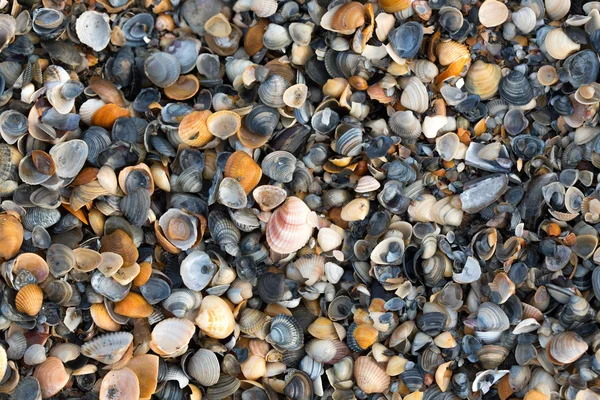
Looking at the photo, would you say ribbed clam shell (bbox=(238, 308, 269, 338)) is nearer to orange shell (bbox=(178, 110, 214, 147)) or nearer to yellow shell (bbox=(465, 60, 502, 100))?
orange shell (bbox=(178, 110, 214, 147))

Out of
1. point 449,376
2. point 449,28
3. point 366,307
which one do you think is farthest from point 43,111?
point 449,376

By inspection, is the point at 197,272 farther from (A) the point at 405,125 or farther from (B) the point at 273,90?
(A) the point at 405,125

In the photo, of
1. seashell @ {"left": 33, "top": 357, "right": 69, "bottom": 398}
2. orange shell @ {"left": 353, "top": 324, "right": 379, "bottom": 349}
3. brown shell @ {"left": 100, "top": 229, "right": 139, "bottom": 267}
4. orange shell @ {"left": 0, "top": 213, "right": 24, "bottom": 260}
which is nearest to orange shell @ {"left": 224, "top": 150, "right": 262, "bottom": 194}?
brown shell @ {"left": 100, "top": 229, "right": 139, "bottom": 267}

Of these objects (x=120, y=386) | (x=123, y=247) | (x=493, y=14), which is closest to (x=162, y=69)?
(x=123, y=247)

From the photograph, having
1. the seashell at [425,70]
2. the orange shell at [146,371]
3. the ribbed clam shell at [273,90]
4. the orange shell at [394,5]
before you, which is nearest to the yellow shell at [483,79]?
the seashell at [425,70]

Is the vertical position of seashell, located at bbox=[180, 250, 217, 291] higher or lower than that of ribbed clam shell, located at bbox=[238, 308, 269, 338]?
higher

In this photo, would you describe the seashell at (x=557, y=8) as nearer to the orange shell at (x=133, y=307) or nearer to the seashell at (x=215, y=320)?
the seashell at (x=215, y=320)

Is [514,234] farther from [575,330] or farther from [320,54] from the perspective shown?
[320,54]
